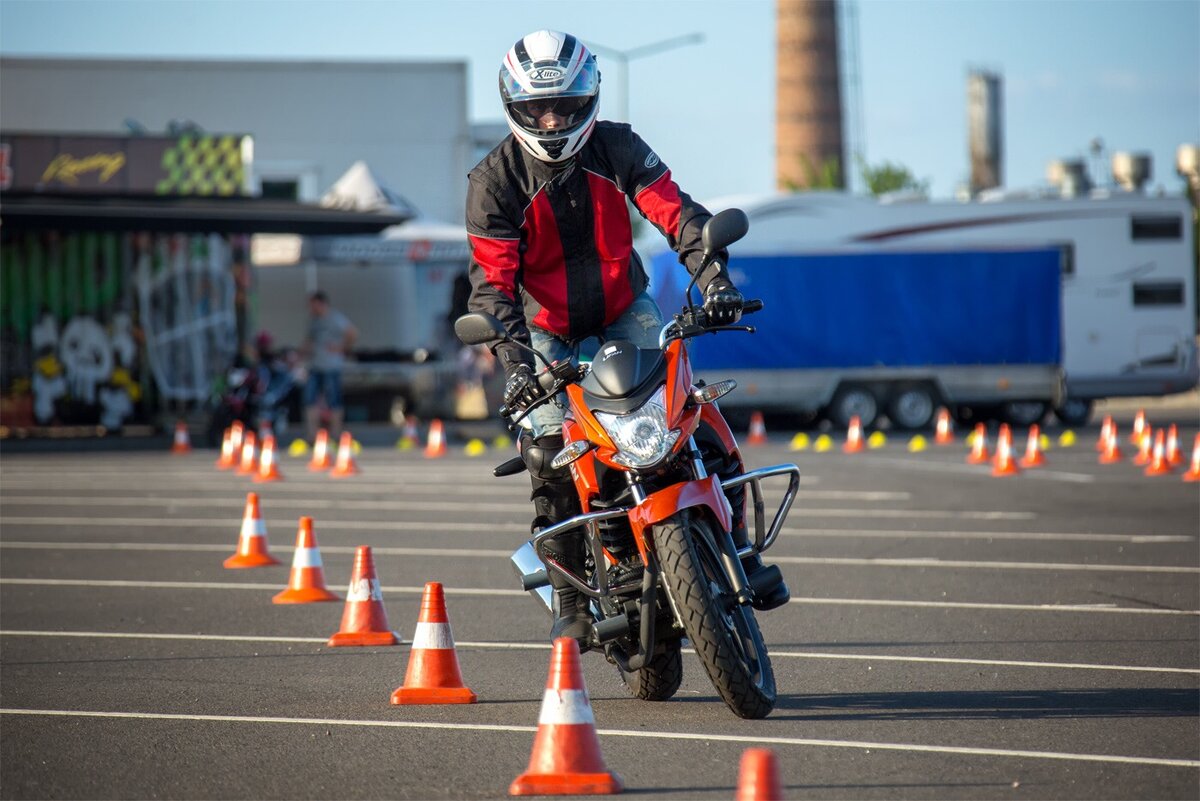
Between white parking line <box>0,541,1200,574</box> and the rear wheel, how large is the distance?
15.5 feet

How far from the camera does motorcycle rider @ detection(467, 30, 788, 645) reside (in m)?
6.38

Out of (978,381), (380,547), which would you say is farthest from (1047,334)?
(380,547)

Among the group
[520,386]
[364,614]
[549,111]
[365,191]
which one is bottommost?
[364,614]

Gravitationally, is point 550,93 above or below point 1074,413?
above

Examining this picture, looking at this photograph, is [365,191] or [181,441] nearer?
[181,441]

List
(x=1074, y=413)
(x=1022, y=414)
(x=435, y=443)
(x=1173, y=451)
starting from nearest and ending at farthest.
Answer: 1. (x=1173, y=451)
2. (x=435, y=443)
3. (x=1022, y=414)
4. (x=1074, y=413)

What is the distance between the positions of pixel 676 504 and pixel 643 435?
260mm

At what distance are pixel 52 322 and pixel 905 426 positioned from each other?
13581mm

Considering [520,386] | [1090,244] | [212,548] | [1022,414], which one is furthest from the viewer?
[1090,244]

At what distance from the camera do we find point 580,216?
660cm

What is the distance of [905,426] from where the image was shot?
28.0 metres

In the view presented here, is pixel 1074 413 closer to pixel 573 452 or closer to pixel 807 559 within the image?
pixel 807 559

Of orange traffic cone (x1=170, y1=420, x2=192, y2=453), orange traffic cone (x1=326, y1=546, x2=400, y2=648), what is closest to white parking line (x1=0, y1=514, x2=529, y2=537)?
orange traffic cone (x1=326, y1=546, x2=400, y2=648)

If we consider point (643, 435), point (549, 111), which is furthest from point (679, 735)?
point (549, 111)
